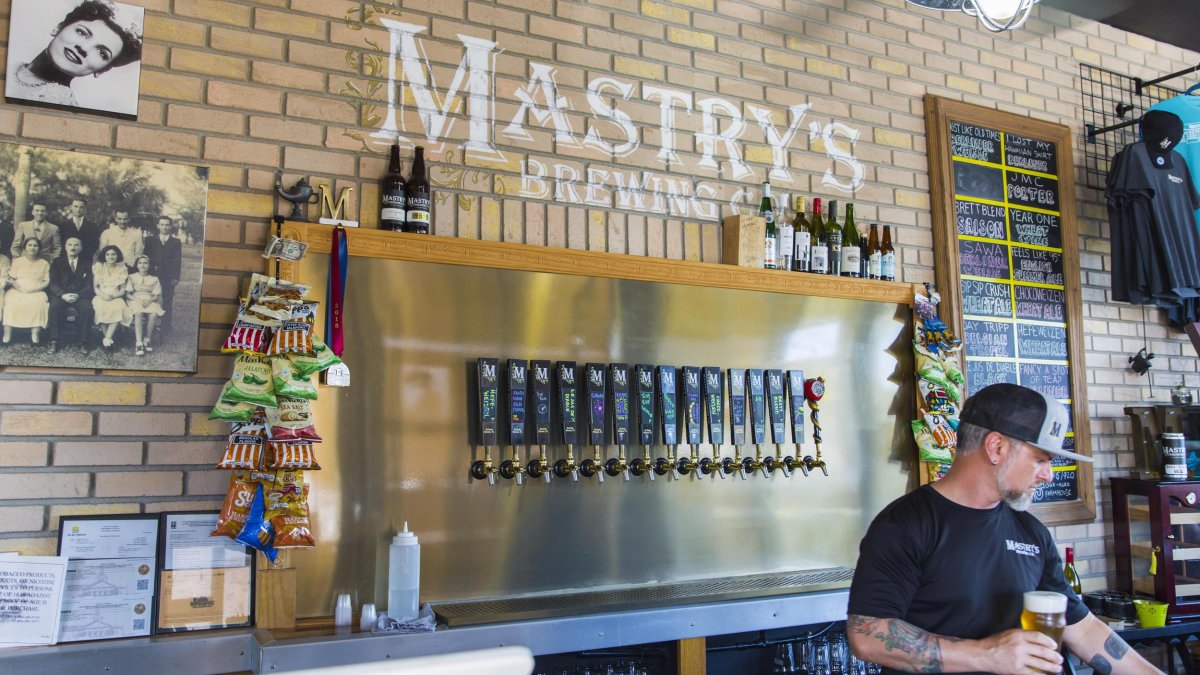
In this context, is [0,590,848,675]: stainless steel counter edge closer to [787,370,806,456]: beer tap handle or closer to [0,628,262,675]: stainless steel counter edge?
[0,628,262,675]: stainless steel counter edge

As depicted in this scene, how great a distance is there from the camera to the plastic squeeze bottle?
2.94 m

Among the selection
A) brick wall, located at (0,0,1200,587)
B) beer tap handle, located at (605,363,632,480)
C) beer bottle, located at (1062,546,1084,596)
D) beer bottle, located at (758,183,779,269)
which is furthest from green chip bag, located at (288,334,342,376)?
beer bottle, located at (1062,546,1084,596)

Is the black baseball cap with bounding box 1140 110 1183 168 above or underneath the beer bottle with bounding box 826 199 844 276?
above

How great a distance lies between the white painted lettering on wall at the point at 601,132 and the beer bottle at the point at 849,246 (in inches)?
6.1

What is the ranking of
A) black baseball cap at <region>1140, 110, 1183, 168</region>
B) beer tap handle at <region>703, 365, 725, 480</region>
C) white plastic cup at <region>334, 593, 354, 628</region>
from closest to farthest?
white plastic cup at <region>334, 593, 354, 628</region>
beer tap handle at <region>703, 365, 725, 480</region>
black baseball cap at <region>1140, 110, 1183, 168</region>

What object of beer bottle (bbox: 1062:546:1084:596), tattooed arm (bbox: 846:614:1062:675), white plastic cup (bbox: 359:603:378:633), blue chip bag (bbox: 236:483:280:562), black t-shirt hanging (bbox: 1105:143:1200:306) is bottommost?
beer bottle (bbox: 1062:546:1084:596)

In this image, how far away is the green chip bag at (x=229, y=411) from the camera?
106 inches

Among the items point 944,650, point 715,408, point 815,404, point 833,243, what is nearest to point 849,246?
point 833,243

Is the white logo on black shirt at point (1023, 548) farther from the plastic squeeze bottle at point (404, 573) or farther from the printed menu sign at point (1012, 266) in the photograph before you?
the printed menu sign at point (1012, 266)

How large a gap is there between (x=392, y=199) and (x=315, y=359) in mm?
637

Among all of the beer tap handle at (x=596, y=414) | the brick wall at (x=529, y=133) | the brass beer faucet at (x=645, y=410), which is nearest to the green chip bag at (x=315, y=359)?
the brick wall at (x=529, y=133)

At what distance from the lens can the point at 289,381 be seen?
276 cm

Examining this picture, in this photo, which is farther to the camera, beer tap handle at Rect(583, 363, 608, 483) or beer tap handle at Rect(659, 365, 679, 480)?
beer tap handle at Rect(659, 365, 679, 480)

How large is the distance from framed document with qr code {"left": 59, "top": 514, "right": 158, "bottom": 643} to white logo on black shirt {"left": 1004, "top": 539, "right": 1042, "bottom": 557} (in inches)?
92.5
